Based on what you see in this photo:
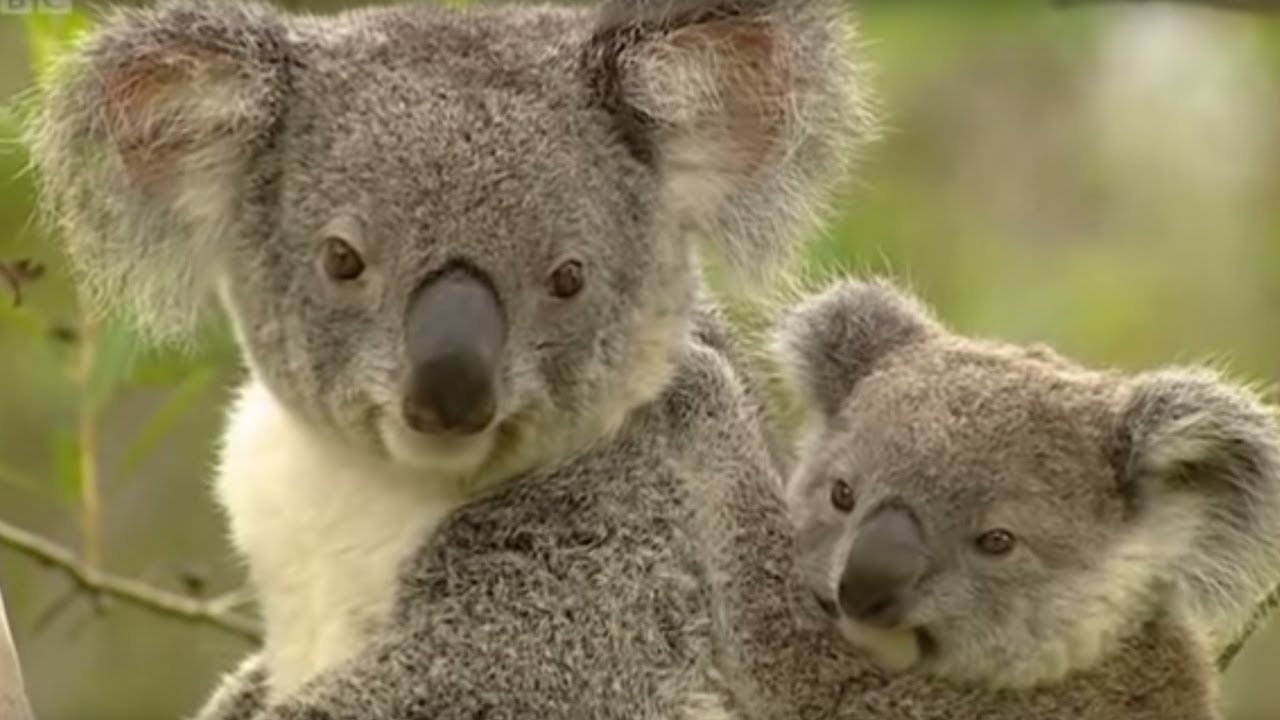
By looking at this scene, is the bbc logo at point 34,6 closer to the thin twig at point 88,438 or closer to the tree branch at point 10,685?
the thin twig at point 88,438

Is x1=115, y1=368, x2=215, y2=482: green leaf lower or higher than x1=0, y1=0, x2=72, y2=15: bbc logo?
lower

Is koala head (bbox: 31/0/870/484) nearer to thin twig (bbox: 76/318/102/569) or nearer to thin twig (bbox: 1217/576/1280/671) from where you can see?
thin twig (bbox: 76/318/102/569)

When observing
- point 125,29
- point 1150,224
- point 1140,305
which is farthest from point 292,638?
point 1150,224

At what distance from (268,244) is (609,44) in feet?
1.94

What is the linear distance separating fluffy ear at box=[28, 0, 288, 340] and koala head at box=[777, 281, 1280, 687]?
1.01m

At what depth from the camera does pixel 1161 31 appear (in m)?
11.9

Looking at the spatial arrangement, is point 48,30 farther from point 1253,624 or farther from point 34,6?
point 1253,624

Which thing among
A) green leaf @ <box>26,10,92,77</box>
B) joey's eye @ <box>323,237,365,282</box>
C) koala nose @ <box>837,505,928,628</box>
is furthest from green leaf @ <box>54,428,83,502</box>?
koala nose @ <box>837,505,928,628</box>

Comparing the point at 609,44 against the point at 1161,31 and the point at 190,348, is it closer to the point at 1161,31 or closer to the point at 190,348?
the point at 190,348

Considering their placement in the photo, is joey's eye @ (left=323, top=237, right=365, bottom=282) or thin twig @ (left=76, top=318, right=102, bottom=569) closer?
joey's eye @ (left=323, top=237, right=365, bottom=282)

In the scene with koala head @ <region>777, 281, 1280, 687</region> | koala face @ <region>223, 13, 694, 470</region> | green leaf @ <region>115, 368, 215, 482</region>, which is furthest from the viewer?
green leaf @ <region>115, 368, 215, 482</region>

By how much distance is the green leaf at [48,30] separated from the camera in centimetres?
512

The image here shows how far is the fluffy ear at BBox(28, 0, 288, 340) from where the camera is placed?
4633 millimetres

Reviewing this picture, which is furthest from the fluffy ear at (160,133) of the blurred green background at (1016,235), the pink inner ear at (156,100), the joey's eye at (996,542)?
the blurred green background at (1016,235)
